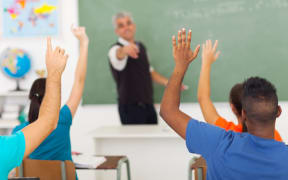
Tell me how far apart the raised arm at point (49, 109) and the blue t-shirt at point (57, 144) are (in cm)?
87

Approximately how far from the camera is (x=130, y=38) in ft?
12.7

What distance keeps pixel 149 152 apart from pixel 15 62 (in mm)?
2067

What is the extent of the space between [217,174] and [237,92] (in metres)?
0.72

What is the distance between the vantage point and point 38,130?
49.1 inches

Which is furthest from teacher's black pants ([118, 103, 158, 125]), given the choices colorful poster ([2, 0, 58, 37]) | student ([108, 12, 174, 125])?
colorful poster ([2, 0, 58, 37])

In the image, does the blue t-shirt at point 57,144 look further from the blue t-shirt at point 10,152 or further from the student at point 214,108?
the blue t-shirt at point 10,152

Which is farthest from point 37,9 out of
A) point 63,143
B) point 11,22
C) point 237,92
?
point 237,92

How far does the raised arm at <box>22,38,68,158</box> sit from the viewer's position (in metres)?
1.23

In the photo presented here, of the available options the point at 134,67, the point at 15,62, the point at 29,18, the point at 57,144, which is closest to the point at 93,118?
the point at 134,67

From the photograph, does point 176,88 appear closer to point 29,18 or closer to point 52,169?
point 52,169

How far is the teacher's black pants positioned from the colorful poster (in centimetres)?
136

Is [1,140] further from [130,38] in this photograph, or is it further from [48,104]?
[130,38]

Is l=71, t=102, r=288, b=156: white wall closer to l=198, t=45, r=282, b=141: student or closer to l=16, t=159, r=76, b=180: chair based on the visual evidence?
l=198, t=45, r=282, b=141: student

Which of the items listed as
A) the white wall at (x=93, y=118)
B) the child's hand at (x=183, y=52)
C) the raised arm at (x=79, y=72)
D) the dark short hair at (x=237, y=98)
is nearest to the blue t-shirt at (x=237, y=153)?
the child's hand at (x=183, y=52)
